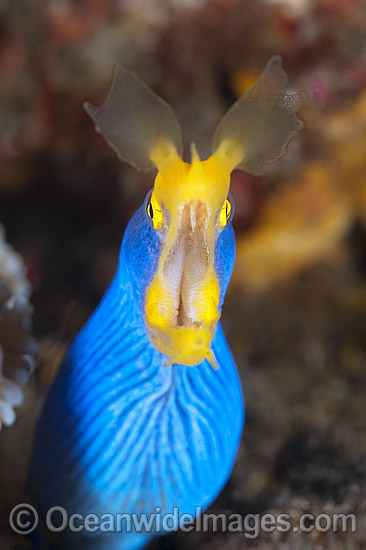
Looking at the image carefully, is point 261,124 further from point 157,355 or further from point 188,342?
point 157,355

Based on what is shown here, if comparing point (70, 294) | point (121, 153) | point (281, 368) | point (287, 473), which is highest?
point (121, 153)

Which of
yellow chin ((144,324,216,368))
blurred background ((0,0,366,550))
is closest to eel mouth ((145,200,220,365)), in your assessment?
yellow chin ((144,324,216,368))

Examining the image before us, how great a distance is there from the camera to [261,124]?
1.51 metres

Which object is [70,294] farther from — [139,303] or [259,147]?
[259,147]

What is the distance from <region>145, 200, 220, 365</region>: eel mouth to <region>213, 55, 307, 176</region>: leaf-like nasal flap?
9.6 inches

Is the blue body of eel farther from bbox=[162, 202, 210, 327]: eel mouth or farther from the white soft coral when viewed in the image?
the white soft coral

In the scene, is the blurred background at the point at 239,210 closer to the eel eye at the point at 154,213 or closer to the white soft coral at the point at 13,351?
the white soft coral at the point at 13,351

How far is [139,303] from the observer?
1.62 metres

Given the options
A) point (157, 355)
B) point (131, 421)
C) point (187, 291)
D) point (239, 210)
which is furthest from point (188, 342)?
point (239, 210)

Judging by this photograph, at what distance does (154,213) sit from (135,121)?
0.28 metres

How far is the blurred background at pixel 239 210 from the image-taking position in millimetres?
2545

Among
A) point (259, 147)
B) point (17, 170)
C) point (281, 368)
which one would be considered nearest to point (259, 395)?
point (281, 368)

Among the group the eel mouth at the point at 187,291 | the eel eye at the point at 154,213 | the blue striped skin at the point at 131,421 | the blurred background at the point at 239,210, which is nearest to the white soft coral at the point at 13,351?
the blurred background at the point at 239,210

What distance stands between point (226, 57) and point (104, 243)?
1639 millimetres
